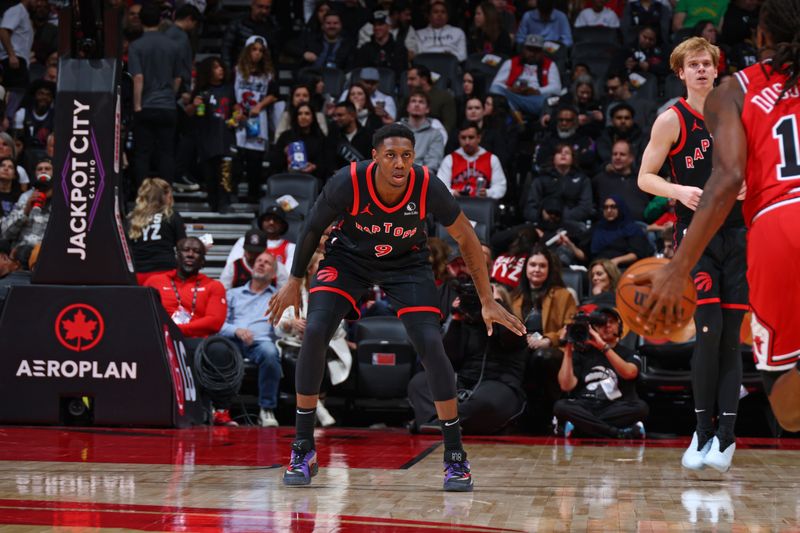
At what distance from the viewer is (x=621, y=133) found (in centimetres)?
1177

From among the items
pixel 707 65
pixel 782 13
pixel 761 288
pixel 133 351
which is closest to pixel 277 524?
pixel 761 288

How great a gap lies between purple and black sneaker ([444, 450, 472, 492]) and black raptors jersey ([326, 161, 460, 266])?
991mm

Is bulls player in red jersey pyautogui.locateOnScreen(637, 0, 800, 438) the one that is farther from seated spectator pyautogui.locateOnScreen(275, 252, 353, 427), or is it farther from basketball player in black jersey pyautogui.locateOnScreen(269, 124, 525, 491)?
seated spectator pyautogui.locateOnScreen(275, 252, 353, 427)

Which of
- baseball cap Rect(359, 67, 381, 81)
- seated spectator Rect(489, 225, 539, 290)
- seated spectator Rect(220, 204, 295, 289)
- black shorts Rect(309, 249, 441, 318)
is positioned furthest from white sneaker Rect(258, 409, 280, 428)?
baseball cap Rect(359, 67, 381, 81)

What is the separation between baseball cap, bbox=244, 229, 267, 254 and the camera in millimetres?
10039

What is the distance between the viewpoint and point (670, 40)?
1416 cm

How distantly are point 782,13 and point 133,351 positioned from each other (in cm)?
547

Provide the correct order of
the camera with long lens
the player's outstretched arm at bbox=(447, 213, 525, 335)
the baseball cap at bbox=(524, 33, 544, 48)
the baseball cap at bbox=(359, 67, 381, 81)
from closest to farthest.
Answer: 1. the player's outstretched arm at bbox=(447, 213, 525, 335)
2. the camera with long lens
3. the baseball cap at bbox=(359, 67, 381, 81)
4. the baseball cap at bbox=(524, 33, 544, 48)

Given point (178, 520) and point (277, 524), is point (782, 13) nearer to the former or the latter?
point (277, 524)

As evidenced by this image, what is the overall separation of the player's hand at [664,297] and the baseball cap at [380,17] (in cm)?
1109

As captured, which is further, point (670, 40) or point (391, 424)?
point (670, 40)

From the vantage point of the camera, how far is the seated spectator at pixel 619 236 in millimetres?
10273

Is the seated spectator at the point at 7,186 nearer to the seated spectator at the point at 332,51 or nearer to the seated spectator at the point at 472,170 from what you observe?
the seated spectator at the point at 332,51

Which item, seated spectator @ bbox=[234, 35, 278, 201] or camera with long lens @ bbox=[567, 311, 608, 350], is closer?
camera with long lens @ bbox=[567, 311, 608, 350]
